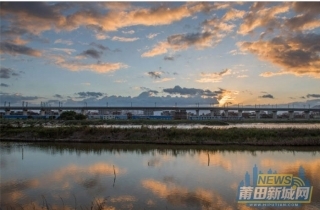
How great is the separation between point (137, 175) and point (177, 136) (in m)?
9.36

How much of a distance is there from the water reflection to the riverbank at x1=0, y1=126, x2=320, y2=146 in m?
2.08

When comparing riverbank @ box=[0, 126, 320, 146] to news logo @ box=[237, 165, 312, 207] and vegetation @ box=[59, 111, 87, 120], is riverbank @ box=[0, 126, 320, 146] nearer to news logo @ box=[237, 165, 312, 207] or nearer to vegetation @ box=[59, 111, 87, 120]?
news logo @ box=[237, 165, 312, 207]

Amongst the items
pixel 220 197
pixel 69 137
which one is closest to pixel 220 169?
pixel 220 197

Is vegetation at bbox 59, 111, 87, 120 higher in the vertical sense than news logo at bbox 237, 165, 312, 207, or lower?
higher

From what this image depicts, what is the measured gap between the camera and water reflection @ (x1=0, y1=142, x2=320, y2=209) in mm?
6730

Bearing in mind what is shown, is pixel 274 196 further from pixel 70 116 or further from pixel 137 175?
pixel 70 116

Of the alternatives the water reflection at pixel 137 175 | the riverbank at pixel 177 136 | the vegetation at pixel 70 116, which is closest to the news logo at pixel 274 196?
the water reflection at pixel 137 175

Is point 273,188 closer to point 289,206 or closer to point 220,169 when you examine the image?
point 289,206

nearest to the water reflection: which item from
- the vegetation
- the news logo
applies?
the news logo

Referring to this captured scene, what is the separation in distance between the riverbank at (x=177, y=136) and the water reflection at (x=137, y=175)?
2081 mm

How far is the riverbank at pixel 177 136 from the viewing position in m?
17.2

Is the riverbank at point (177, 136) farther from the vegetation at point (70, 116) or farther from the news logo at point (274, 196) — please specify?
the vegetation at point (70, 116)

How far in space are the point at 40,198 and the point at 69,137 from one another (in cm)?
1319

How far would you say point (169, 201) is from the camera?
675 cm
